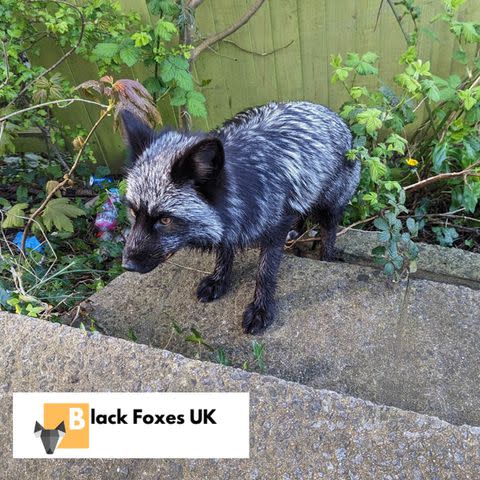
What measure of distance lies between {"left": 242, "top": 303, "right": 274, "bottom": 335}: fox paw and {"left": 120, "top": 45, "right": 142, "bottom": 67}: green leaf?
6.00 feet

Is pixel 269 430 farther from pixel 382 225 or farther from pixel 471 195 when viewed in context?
pixel 471 195

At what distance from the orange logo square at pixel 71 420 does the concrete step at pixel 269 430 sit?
0.06 meters

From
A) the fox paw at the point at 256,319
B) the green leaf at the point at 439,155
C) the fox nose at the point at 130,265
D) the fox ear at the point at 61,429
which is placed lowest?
the fox paw at the point at 256,319

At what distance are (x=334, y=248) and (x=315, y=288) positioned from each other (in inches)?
23.8

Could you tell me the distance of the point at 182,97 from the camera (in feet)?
10.7

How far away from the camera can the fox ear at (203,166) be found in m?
1.93

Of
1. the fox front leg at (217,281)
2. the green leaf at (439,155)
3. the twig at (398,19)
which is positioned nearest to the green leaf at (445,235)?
the green leaf at (439,155)

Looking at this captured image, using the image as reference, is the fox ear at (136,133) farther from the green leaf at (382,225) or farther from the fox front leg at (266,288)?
the green leaf at (382,225)

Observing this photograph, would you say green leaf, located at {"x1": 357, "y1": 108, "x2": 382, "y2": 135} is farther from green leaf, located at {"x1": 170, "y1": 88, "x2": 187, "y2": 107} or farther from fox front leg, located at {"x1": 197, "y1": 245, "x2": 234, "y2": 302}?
green leaf, located at {"x1": 170, "y1": 88, "x2": 187, "y2": 107}

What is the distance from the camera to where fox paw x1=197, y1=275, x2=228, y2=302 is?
8.82 feet

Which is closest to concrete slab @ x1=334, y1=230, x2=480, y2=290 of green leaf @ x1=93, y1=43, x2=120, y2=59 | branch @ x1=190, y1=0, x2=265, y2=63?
branch @ x1=190, y1=0, x2=265, y2=63

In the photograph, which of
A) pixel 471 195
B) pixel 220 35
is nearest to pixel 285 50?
pixel 220 35

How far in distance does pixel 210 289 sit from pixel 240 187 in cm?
73

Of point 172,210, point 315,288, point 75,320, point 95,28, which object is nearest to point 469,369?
point 315,288
